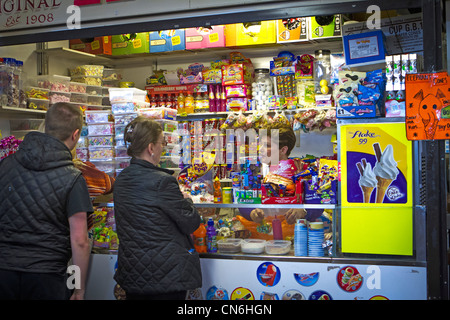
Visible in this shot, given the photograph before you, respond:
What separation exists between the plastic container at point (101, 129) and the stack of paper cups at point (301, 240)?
1.99 m

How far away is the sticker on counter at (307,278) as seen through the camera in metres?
3.60

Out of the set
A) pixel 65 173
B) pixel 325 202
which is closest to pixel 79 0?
pixel 65 173

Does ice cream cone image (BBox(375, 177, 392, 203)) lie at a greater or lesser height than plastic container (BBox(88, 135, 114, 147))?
lesser

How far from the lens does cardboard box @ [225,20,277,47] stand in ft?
19.9

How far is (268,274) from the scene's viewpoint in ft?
12.1

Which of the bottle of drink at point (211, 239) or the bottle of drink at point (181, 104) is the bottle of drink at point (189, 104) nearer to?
the bottle of drink at point (181, 104)

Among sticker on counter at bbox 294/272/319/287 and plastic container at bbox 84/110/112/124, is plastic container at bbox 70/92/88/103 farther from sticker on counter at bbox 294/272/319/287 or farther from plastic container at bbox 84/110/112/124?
sticker on counter at bbox 294/272/319/287

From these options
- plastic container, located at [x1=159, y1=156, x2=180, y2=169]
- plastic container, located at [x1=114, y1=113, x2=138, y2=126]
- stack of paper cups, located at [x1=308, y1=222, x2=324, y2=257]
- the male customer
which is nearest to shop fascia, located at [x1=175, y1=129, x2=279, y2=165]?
plastic container, located at [x1=159, y1=156, x2=180, y2=169]

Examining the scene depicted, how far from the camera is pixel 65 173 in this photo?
9.33ft

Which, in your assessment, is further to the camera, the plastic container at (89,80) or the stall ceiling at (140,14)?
the plastic container at (89,80)

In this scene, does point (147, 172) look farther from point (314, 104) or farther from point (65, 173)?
point (314, 104)

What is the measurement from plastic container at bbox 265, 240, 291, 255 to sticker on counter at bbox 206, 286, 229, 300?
0.45 meters

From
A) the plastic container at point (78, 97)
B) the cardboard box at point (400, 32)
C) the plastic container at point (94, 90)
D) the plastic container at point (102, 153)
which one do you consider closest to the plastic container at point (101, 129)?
the plastic container at point (102, 153)

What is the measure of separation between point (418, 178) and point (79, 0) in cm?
295
